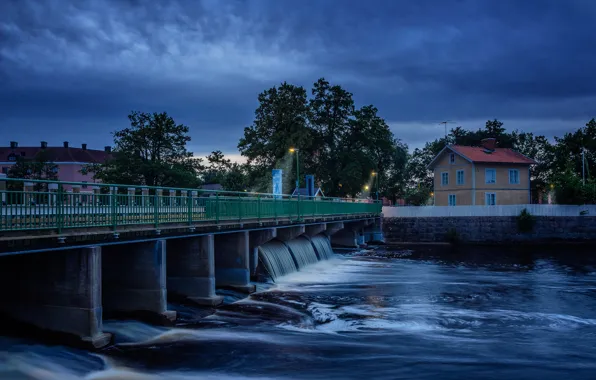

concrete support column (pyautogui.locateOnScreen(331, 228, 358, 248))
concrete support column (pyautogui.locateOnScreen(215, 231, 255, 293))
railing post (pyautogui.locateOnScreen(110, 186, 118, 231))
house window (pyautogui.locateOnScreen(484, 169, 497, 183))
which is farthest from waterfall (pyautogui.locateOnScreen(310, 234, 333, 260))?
house window (pyautogui.locateOnScreen(484, 169, 497, 183))

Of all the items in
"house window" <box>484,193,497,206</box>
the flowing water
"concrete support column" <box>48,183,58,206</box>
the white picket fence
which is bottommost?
the flowing water

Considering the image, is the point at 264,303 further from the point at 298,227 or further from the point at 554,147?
the point at 554,147

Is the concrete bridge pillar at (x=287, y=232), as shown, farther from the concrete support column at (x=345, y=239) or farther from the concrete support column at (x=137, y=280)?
the concrete support column at (x=345, y=239)

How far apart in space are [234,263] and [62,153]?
9303cm

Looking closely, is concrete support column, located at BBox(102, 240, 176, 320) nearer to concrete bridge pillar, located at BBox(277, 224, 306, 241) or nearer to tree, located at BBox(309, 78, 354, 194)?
concrete bridge pillar, located at BBox(277, 224, 306, 241)

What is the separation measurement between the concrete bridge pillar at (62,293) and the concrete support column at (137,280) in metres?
2.72

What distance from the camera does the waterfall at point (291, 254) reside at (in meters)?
28.9

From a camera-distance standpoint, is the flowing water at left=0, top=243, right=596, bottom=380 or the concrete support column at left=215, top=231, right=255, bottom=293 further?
the concrete support column at left=215, top=231, right=255, bottom=293

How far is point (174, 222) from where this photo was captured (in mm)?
18422

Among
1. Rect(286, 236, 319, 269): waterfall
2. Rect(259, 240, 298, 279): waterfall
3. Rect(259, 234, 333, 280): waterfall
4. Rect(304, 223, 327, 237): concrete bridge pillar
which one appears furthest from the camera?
Rect(304, 223, 327, 237): concrete bridge pillar

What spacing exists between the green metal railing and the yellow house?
41.7 metres

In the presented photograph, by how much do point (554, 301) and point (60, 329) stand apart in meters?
19.6

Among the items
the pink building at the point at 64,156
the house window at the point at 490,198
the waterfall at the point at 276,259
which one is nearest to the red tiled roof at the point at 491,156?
the house window at the point at 490,198

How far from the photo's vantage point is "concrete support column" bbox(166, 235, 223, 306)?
20531mm
